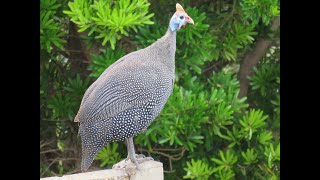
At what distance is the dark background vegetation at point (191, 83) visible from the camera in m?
3.88

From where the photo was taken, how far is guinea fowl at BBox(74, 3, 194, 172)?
2787 mm

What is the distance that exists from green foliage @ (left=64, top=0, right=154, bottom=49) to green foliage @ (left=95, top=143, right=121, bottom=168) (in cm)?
69

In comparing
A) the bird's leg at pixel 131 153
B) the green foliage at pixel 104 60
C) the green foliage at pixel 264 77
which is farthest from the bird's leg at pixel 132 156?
the green foliage at pixel 264 77

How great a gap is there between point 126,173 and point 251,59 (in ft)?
5.92

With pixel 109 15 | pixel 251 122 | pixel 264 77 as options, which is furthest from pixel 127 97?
pixel 264 77

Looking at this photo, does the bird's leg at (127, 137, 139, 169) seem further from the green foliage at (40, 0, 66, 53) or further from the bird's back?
the green foliage at (40, 0, 66, 53)

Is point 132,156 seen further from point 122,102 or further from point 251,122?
point 251,122

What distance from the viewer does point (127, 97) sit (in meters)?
2.79

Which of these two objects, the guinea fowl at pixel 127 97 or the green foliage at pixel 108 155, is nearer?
the guinea fowl at pixel 127 97

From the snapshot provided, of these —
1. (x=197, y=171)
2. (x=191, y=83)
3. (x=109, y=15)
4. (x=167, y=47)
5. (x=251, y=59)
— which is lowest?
(x=197, y=171)

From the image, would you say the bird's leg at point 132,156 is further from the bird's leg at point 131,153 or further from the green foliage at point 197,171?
the green foliage at point 197,171

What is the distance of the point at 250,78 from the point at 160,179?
155 centimetres

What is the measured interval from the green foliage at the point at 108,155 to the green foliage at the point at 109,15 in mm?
691

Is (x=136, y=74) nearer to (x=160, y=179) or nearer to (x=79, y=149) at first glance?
(x=160, y=179)
